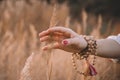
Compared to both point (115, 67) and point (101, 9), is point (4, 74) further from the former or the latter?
point (101, 9)

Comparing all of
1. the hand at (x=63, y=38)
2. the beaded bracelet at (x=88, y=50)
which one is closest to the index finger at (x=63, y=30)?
the hand at (x=63, y=38)

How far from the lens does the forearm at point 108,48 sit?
9.14 feet

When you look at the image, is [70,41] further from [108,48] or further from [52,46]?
[108,48]

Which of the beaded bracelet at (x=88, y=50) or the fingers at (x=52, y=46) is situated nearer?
the fingers at (x=52, y=46)

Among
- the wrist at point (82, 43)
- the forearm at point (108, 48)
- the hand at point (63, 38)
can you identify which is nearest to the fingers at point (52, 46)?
the hand at point (63, 38)

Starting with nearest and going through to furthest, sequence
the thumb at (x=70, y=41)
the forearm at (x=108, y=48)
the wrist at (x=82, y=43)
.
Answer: the thumb at (x=70, y=41) → the wrist at (x=82, y=43) → the forearm at (x=108, y=48)

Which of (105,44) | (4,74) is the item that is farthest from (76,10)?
(105,44)

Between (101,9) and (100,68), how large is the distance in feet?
43.8

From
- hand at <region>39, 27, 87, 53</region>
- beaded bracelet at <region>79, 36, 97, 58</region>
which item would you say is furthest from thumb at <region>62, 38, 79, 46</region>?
beaded bracelet at <region>79, 36, 97, 58</region>

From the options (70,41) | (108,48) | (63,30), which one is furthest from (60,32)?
(108,48)

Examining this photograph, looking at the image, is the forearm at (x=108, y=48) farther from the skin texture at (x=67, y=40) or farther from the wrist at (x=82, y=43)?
the wrist at (x=82, y=43)

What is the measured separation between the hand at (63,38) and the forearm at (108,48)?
13 cm

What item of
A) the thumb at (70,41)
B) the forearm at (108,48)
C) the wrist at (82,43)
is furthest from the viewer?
the forearm at (108,48)

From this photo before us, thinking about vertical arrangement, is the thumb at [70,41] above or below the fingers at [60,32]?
below
